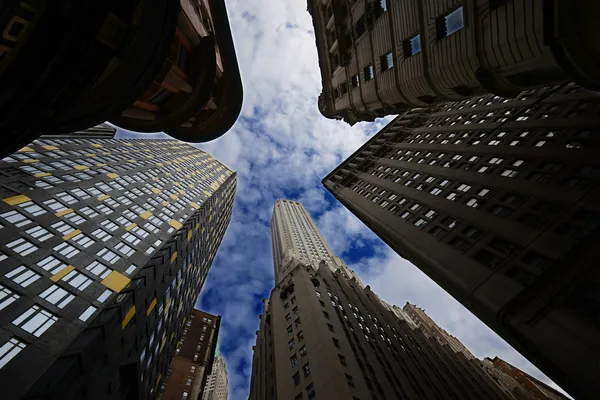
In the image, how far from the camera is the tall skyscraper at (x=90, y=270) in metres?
19.6

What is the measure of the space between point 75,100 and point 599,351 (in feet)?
83.9

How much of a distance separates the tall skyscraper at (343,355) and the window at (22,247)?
96.1 feet

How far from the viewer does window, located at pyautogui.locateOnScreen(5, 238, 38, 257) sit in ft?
82.3

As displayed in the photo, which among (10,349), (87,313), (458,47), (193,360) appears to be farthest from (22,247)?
(193,360)

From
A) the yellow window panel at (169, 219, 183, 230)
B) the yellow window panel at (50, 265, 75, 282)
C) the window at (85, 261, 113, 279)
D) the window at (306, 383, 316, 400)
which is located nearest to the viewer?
the yellow window panel at (50, 265, 75, 282)

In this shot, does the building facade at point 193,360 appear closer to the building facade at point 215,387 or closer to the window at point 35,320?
the window at point 35,320

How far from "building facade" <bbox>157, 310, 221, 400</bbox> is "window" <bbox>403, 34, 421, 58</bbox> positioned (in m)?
55.2

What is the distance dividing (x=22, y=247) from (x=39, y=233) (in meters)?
2.76

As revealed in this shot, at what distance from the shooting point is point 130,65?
12.5 meters

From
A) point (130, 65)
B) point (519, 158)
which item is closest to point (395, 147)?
point (519, 158)

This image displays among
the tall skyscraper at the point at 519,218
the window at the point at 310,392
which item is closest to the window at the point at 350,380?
the window at the point at 310,392

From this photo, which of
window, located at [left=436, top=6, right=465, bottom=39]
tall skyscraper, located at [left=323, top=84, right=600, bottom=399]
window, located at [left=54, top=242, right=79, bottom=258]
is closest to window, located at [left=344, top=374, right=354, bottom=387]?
tall skyscraper, located at [left=323, top=84, right=600, bottom=399]

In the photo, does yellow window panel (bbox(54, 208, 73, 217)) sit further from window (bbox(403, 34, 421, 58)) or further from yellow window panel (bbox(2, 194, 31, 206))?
window (bbox(403, 34, 421, 58))

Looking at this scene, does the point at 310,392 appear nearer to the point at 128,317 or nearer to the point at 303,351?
the point at 303,351
